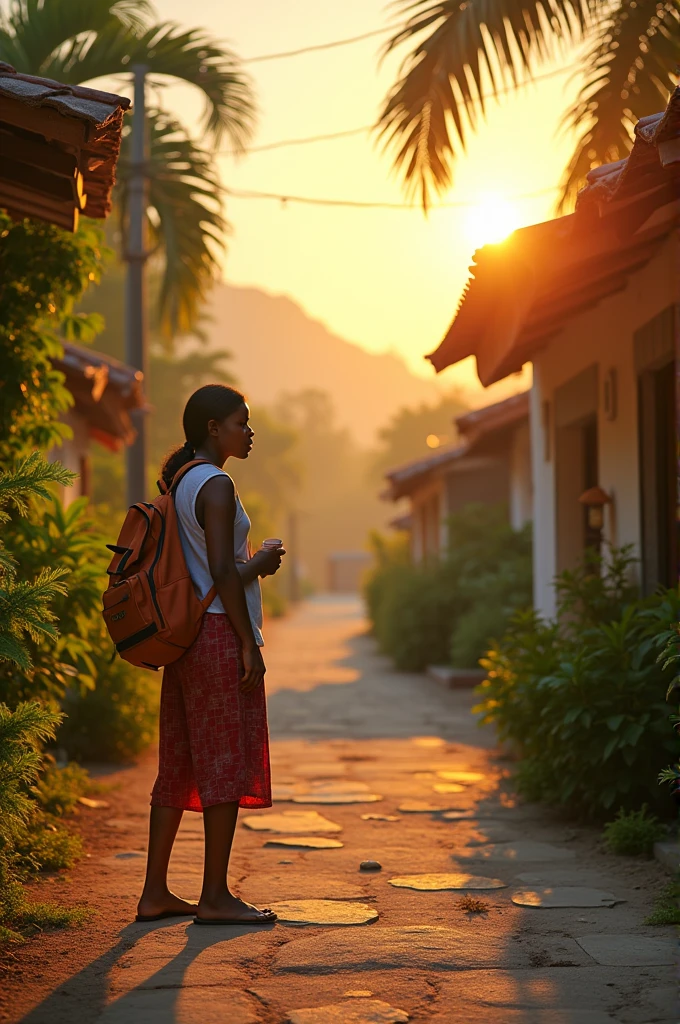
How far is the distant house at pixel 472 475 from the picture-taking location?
14555 millimetres

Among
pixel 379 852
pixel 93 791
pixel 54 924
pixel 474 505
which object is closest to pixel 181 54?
pixel 474 505

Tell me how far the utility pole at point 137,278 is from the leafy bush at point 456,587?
414 centimetres

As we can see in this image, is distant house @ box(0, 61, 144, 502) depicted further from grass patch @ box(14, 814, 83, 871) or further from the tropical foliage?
grass patch @ box(14, 814, 83, 871)

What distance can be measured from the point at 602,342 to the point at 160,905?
16.3ft

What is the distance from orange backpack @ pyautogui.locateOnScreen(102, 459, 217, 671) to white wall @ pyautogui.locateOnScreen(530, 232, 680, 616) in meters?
2.88

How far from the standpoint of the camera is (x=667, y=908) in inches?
166

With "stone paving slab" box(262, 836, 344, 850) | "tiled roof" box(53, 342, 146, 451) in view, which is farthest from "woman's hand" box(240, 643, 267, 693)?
"tiled roof" box(53, 342, 146, 451)

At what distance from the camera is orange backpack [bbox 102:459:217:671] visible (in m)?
3.86

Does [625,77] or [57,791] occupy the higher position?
[625,77]

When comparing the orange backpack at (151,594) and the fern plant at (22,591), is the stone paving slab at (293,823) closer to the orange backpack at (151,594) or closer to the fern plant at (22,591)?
the orange backpack at (151,594)

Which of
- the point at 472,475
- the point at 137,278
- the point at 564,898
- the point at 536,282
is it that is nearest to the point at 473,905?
the point at 564,898

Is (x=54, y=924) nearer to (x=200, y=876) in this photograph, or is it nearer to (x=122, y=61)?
(x=200, y=876)

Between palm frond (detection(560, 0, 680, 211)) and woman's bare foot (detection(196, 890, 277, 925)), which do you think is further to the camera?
palm frond (detection(560, 0, 680, 211))

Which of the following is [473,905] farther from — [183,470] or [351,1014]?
[183,470]
